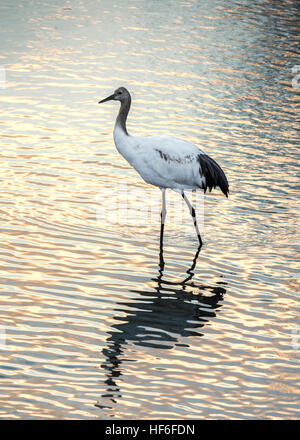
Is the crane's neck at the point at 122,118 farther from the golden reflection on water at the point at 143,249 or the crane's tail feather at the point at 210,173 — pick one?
the golden reflection on water at the point at 143,249

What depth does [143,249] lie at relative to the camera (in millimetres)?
13539

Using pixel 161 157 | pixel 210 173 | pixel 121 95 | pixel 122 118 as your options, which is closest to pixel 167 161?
pixel 161 157

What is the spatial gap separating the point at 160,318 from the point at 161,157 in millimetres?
3177

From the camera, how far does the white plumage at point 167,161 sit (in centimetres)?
1388

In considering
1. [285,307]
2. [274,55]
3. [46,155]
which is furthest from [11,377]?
[274,55]

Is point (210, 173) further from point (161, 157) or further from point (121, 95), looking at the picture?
point (121, 95)

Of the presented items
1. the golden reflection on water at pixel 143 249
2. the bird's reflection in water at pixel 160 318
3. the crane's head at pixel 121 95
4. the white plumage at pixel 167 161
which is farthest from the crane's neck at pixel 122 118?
the bird's reflection in water at pixel 160 318

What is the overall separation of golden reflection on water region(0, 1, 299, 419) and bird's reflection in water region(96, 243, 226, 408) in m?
0.02

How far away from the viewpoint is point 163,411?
9.20 metres

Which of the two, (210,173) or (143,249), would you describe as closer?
(143,249)

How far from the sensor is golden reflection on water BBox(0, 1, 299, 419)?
9727 millimetres

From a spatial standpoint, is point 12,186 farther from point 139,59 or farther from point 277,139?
point 139,59

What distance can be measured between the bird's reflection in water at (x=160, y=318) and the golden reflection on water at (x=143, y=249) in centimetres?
2

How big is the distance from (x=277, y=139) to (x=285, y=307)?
786cm
